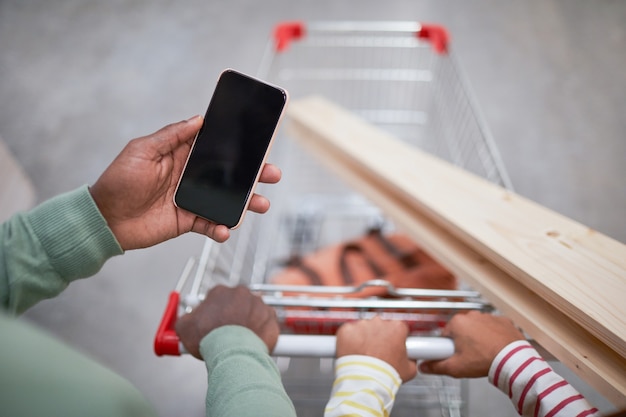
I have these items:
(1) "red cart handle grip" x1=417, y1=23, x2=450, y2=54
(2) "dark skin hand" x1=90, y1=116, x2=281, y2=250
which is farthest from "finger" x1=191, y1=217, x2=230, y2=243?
(1) "red cart handle grip" x1=417, y1=23, x2=450, y2=54

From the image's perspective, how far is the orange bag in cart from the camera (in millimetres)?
791

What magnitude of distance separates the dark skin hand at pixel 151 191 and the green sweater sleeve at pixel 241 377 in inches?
4.6

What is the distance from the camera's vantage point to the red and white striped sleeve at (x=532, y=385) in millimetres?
441

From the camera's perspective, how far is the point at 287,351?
529 millimetres

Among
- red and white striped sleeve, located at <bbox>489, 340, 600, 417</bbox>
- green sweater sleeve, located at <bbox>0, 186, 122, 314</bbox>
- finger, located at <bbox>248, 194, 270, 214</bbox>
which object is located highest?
finger, located at <bbox>248, 194, 270, 214</bbox>

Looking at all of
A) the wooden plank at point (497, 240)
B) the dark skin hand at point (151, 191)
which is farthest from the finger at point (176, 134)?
the wooden plank at point (497, 240)

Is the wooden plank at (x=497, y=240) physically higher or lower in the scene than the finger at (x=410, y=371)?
higher

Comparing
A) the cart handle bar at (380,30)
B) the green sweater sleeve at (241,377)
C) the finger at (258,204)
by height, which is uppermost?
the cart handle bar at (380,30)

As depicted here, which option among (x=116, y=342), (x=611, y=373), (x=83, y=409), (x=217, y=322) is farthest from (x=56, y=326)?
(x=611, y=373)

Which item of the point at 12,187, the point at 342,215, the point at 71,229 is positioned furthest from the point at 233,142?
the point at 12,187

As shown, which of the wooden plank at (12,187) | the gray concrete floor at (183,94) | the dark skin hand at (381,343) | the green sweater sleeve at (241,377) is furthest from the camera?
the wooden plank at (12,187)

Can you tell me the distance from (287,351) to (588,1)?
1156 mm

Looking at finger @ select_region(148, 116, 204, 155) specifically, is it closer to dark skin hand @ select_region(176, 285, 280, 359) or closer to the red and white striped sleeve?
dark skin hand @ select_region(176, 285, 280, 359)

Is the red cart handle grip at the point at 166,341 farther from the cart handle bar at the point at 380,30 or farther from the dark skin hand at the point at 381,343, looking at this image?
the cart handle bar at the point at 380,30
